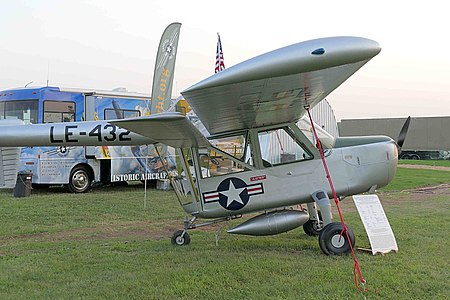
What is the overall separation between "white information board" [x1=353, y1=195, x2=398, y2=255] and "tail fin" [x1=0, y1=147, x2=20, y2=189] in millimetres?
4981

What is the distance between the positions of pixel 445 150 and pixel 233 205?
41.8 metres

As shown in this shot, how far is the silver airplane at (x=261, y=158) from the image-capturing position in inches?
230

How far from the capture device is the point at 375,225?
6.38m

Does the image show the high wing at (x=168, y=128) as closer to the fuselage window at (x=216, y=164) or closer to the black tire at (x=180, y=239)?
the fuselage window at (x=216, y=164)

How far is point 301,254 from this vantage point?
6305 millimetres

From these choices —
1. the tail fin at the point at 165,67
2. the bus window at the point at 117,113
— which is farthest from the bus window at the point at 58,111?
the tail fin at the point at 165,67

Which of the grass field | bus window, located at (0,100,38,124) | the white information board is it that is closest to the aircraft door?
the grass field

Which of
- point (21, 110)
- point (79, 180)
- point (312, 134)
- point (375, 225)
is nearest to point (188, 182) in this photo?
point (312, 134)

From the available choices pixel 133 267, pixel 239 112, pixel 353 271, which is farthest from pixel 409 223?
pixel 133 267

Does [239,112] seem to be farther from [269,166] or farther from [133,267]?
[133,267]

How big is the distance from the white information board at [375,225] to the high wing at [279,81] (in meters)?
1.65

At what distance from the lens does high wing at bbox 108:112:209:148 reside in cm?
507

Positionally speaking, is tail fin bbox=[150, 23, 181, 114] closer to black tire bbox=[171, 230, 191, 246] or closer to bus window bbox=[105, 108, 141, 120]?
black tire bbox=[171, 230, 191, 246]

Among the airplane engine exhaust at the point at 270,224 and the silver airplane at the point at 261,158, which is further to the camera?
the airplane engine exhaust at the point at 270,224
